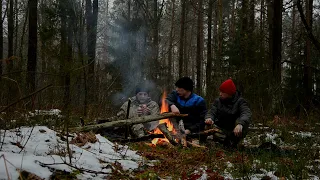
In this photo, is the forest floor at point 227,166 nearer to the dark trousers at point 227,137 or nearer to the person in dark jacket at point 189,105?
the dark trousers at point 227,137

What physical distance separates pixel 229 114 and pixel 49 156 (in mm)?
3740

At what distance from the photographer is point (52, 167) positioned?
276cm

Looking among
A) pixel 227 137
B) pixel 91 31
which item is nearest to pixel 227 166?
pixel 227 137

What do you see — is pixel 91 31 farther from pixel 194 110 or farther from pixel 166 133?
pixel 166 133

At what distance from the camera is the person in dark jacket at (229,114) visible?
5409 mm

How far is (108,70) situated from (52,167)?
12.9m

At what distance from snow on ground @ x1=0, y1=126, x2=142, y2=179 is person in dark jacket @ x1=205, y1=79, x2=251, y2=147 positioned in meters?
1.94

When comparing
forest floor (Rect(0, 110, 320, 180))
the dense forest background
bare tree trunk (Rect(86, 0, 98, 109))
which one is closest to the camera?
forest floor (Rect(0, 110, 320, 180))

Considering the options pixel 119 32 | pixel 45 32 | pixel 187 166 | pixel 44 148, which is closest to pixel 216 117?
pixel 187 166

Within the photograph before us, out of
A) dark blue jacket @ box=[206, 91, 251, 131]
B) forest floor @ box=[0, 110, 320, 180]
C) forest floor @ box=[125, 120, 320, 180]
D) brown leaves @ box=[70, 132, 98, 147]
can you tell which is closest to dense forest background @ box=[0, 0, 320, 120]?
brown leaves @ box=[70, 132, 98, 147]

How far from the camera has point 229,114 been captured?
5.83 meters

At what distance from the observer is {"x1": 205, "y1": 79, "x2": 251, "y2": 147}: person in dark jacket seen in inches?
213

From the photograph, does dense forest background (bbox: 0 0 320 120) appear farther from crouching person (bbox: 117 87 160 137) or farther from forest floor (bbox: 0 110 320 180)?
forest floor (bbox: 0 110 320 180)

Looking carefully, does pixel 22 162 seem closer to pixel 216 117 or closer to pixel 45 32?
pixel 216 117
